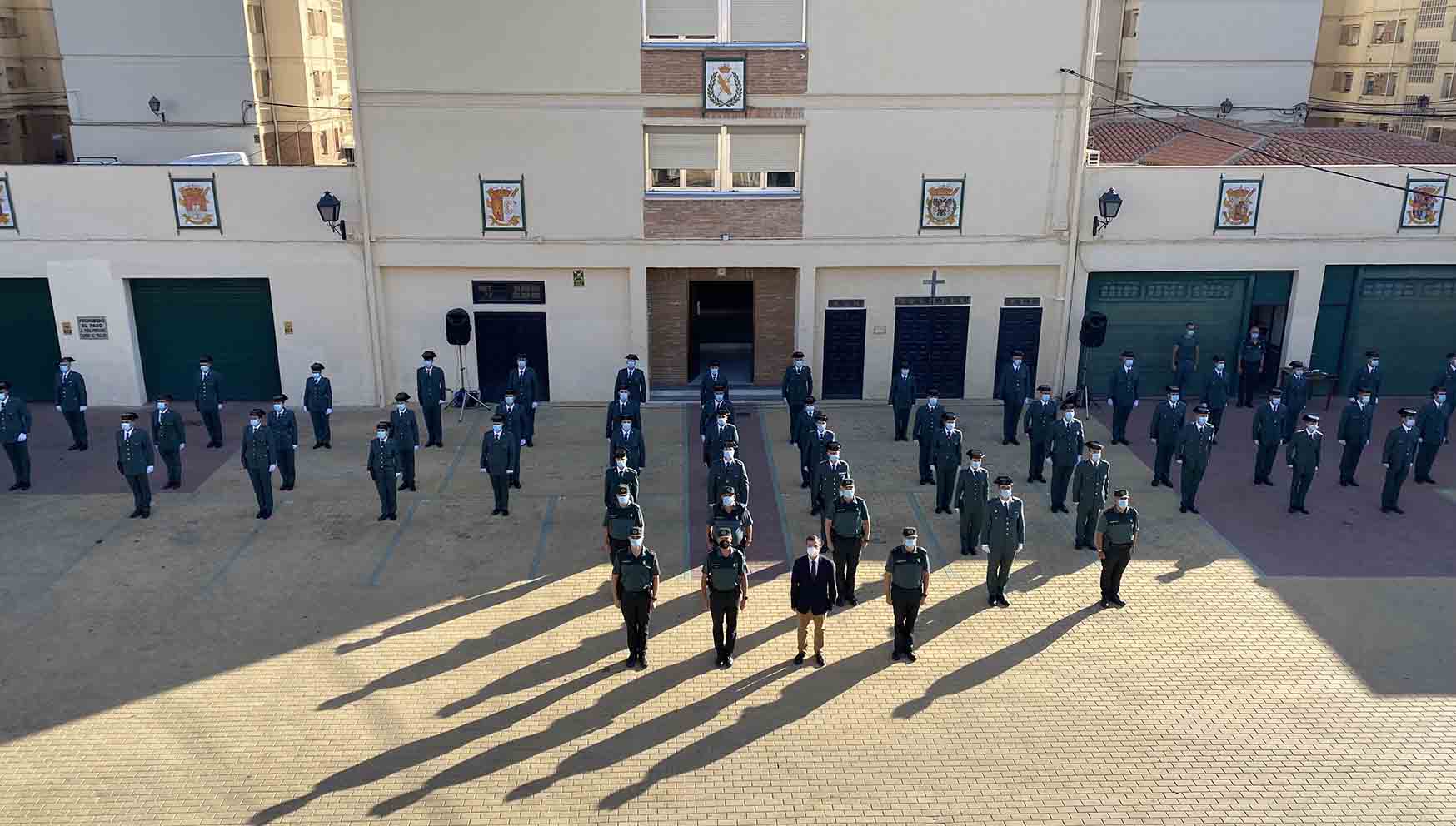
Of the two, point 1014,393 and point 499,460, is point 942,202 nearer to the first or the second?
point 1014,393

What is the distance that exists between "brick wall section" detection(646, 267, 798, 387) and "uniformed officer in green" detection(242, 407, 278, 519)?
7.58 m

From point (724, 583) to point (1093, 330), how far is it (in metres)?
11.7

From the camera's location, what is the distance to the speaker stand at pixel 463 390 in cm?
1995

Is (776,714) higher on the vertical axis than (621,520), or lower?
lower

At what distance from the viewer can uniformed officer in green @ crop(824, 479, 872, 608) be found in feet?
39.4

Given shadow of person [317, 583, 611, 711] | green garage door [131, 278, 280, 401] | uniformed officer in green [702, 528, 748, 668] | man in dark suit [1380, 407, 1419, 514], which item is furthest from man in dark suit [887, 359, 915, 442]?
green garage door [131, 278, 280, 401]

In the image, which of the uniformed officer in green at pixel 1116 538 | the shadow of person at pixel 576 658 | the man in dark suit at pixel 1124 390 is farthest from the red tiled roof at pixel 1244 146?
the shadow of person at pixel 576 658

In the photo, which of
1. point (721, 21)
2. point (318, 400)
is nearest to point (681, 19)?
point (721, 21)

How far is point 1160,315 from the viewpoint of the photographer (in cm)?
2066

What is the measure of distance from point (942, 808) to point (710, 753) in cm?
211

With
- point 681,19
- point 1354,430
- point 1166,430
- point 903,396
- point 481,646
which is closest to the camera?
point 481,646

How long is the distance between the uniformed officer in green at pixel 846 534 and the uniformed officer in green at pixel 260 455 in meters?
7.93

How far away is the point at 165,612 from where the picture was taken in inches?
479

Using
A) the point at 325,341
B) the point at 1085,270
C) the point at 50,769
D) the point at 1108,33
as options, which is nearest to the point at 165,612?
the point at 50,769
